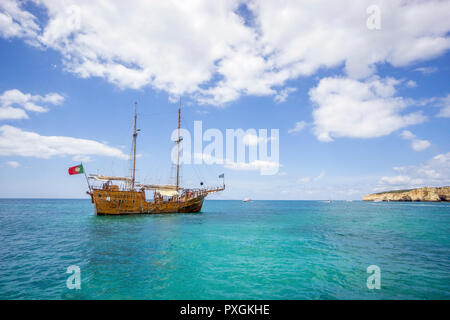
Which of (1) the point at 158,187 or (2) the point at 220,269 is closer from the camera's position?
(2) the point at 220,269

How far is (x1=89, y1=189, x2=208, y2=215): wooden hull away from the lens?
123ft

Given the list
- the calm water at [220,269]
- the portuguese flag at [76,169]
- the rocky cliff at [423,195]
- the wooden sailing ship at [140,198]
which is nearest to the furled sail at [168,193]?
the wooden sailing ship at [140,198]

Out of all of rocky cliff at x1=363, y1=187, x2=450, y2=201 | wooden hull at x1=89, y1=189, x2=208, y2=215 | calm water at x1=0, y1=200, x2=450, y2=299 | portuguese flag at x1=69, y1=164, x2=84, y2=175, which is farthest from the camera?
rocky cliff at x1=363, y1=187, x2=450, y2=201

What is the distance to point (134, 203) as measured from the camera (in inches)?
1594

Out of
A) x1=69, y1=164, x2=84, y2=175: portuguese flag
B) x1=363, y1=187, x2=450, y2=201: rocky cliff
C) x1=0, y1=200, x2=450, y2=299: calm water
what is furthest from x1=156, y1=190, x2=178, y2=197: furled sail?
x1=363, y1=187, x2=450, y2=201: rocky cliff

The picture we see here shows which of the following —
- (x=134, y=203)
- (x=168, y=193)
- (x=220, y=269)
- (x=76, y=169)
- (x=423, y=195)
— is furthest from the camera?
(x=423, y=195)

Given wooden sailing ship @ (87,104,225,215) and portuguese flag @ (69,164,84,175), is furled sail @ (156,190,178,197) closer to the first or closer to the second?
wooden sailing ship @ (87,104,225,215)

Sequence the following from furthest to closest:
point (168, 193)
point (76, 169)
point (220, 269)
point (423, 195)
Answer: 1. point (423, 195)
2. point (168, 193)
3. point (76, 169)
4. point (220, 269)

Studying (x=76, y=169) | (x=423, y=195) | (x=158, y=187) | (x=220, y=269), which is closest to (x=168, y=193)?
(x=158, y=187)

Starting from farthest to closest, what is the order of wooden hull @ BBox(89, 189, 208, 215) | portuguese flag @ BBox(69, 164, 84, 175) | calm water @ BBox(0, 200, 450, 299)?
wooden hull @ BBox(89, 189, 208, 215) → portuguese flag @ BBox(69, 164, 84, 175) → calm water @ BBox(0, 200, 450, 299)

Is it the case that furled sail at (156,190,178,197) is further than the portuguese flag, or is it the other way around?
furled sail at (156,190,178,197)

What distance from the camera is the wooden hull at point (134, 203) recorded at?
123 feet

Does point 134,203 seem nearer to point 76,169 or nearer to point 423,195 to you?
point 76,169
